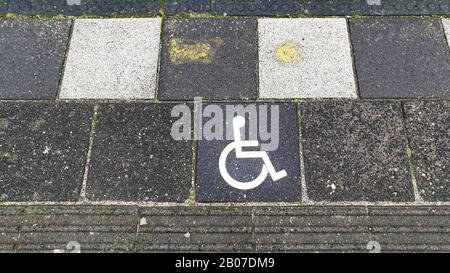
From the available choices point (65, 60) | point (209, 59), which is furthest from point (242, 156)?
Answer: point (65, 60)

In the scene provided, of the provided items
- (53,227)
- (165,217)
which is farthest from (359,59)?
(53,227)

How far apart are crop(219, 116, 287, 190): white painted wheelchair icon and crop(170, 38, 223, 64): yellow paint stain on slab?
61 centimetres

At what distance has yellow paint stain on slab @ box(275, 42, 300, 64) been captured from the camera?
11.3ft

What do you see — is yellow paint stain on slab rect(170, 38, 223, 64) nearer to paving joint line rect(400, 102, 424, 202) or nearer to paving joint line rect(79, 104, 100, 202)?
paving joint line rect(79, 104, 100, 202)

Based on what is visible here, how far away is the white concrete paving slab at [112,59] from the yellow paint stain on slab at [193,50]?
145 millimetres

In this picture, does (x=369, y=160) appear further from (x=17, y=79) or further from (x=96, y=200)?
(x=17, y=79)

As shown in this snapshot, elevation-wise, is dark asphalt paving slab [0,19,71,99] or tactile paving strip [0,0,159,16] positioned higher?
tactile paving strip [0,0,159,16]

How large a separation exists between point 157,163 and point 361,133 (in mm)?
1476

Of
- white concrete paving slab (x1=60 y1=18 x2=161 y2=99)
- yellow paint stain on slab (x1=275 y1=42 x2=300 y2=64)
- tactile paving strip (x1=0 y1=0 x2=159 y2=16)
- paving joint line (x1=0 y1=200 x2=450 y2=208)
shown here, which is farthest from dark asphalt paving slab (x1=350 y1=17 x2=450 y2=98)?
tactile paving strip (x1=0 y1=0 x2=159 y2=16)

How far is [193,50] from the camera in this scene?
3482 mm

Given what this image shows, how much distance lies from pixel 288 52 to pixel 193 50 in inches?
29.9

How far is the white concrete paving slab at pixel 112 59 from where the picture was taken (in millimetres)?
3322

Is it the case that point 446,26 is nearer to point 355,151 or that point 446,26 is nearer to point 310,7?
point 310,7

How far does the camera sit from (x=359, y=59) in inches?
135
